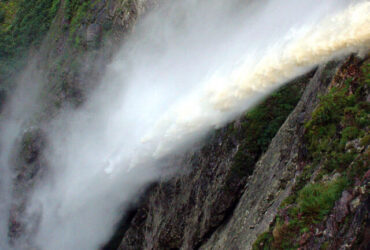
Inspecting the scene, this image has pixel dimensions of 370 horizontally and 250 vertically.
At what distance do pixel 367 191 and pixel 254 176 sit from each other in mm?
5436

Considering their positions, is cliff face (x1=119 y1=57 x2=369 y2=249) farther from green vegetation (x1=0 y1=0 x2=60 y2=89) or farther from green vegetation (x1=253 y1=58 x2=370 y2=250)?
green vegetation (x1=0 y1=0 x2=60 y2=89)

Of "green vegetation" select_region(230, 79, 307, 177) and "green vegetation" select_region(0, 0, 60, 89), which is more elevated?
"green vegetation" select_region(0, 0, 60, 89)

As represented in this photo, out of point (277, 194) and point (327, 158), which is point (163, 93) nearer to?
point (277, 194)

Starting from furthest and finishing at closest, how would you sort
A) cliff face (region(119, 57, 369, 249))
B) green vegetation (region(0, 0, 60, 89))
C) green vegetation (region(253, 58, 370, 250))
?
green vegetation (region(0, 0, 60, 89)) → green vegetation (region(253, 58, 370, 250)) → cliff face (region(119, 57, 369, 249))

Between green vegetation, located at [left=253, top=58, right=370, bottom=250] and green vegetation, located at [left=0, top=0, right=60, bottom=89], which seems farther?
green vegetation, located at [left=0, top=0, right=60, bottom=89]

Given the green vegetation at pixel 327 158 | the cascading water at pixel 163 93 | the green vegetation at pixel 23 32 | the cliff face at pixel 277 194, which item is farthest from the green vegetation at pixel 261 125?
the green vegetation at pixel 23 32

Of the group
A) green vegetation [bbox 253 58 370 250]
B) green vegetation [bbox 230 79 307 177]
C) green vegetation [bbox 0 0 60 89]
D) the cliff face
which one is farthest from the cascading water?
green vegetation [bbox 0 0 60 89]

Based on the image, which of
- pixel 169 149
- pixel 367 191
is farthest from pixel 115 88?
pixel 367 191

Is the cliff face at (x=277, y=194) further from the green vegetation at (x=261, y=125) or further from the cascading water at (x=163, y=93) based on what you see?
the cascading water at (x=163, y=93)

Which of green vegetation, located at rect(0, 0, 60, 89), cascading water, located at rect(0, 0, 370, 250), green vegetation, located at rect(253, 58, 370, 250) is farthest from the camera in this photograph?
green vegetation, located at rect(0, 0, 60, 89)

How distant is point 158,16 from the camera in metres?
23.5

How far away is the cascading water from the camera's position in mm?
11766

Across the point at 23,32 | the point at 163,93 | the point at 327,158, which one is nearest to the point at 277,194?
the point at 327,158

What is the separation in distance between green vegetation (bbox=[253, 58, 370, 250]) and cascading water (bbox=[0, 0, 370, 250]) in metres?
1.32
